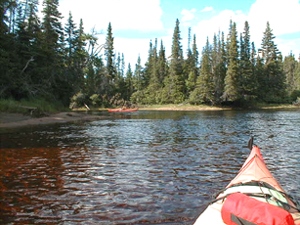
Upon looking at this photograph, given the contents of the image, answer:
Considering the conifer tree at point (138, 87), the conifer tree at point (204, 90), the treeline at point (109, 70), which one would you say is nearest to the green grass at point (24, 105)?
the treeline at point (109, 70)

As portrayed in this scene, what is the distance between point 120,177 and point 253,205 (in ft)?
22.1

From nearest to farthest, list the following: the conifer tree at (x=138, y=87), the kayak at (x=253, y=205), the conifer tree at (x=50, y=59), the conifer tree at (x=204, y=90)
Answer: the kayak at (x=253, y=205), the conifer tree at (x=50, y=59), the conifer tree at (x=204, y=90), the conifer tree at (x=138, y=87)

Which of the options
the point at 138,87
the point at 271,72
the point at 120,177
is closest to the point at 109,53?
the point at 138,87

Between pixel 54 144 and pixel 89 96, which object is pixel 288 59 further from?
pixel 54 144

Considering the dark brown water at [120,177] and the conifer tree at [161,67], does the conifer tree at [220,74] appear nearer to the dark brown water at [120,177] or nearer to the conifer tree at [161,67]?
the conifer tree at [161,67]

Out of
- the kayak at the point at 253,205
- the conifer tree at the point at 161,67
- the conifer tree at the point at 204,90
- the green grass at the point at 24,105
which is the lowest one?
the kayak at the point at 253,205

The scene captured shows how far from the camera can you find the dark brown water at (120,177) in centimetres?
708

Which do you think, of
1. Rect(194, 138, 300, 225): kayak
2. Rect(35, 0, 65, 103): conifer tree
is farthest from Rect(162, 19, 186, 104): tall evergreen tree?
Rect(194, 138, 300, 225): kayak

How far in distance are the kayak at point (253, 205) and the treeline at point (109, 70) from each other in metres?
30.8

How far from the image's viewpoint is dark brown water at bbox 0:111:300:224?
279 inches

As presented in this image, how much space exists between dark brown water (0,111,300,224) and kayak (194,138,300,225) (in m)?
1.67

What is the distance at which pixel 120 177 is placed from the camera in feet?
33.7

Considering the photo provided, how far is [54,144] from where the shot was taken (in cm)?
1703

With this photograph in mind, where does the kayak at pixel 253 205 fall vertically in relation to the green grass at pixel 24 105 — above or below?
below
